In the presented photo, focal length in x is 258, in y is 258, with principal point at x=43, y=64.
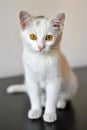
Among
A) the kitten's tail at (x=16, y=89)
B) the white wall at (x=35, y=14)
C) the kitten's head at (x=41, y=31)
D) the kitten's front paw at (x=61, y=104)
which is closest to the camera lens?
the kitten's head at (x=41, y=31)

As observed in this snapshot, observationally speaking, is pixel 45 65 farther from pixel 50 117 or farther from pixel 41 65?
pixel 50 117

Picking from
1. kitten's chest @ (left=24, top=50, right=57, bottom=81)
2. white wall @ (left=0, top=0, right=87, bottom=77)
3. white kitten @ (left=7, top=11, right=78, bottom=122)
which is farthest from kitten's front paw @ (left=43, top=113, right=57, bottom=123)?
white wall @ (left=0, top=0, right=87, bottom=77)

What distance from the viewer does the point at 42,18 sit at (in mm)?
843

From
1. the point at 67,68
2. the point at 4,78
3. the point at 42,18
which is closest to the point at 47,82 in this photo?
the point at 67,68

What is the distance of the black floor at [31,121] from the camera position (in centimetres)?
87

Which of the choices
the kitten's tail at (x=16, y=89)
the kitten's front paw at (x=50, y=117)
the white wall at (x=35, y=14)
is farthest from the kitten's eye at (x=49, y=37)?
the white wall at (x=35, y=14)

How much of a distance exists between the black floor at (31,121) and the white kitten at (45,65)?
3cm

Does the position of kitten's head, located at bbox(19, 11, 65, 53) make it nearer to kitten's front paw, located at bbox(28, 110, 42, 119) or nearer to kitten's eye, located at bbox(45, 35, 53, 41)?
kitten's eye, located at bbox(45, 35, 53, 41)

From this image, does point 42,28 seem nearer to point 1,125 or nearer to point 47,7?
point 1,125

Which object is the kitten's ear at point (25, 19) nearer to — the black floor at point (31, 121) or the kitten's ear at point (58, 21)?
the kitten's ear at point (58, 21)

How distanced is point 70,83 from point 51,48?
209mm

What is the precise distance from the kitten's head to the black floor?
256 mm

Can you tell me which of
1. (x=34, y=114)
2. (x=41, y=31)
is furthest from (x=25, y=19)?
(x=34, y=114)

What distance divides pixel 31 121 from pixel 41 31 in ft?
1.04
